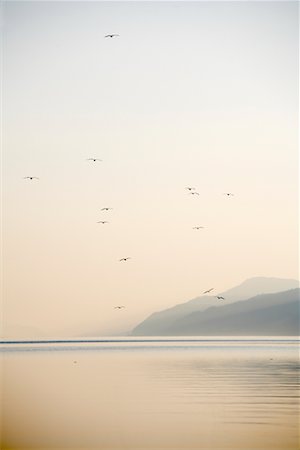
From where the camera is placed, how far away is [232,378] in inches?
267

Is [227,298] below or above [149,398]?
above

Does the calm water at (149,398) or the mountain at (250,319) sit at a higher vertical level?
the mountain at (250,319)

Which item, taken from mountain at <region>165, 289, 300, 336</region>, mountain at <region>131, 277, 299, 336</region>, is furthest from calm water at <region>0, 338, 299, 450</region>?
mountain at <region>131, 277, 299, 336</region>

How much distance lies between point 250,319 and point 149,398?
124 cm

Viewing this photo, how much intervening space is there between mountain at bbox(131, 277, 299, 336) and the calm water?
1.14 ft

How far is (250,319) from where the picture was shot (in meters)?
7.04

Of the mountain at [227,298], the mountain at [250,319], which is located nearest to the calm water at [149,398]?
the mountain at [250,319]

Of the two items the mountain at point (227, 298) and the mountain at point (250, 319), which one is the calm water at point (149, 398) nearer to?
the mountain at point (250, 319)

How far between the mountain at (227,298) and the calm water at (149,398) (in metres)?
0.35

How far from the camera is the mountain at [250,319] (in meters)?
6.76

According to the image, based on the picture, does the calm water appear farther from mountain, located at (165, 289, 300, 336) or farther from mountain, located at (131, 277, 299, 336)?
mountain, located at (131, 277, 299, 336)

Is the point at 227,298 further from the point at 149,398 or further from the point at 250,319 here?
the point at 149,398

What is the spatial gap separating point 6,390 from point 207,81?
9.73 ft

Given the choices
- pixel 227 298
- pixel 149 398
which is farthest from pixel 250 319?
pixel 149 398
